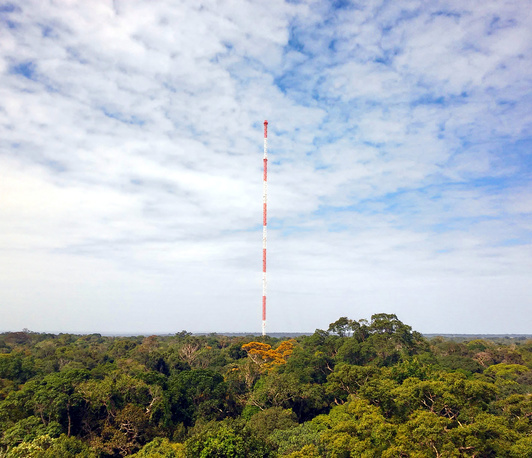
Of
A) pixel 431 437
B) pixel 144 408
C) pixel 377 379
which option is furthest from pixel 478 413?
pixel 144 408

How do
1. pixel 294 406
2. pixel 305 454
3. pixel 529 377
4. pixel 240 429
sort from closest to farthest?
pixel 305 454
pixel 240 429
pixel 294 406
pixel 529 377

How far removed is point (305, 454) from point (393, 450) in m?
5.25

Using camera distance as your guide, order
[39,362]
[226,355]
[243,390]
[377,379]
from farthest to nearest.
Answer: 1. [226,355]
2. [39,362]
3. [243,390]
4. [377,379]

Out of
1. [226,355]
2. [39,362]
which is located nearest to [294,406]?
[226,355]

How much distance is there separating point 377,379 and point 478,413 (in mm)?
8378

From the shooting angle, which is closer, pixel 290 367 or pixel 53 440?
pixel 53 440

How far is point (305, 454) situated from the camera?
22.9m

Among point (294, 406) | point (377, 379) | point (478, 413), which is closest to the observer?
point (478, 413)

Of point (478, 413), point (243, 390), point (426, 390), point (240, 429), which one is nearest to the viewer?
point (240, 429)

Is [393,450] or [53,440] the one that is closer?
[393,450]

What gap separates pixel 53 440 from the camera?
26391 millimetres

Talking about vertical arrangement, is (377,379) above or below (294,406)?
above

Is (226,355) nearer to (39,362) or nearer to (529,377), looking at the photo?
(39,362)

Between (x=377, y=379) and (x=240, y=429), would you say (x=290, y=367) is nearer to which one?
(x=377, y=379)
